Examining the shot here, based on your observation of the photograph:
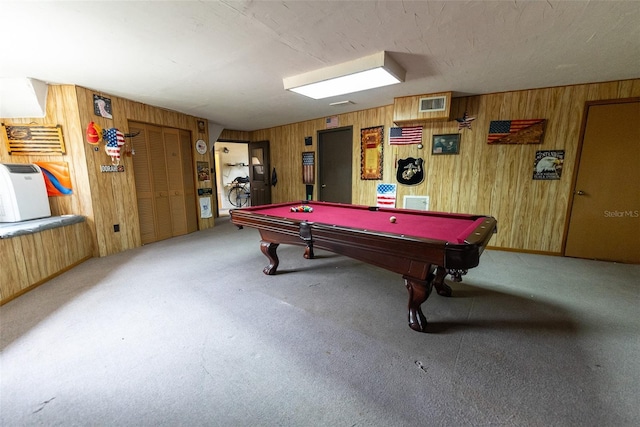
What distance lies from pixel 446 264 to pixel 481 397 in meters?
0.69

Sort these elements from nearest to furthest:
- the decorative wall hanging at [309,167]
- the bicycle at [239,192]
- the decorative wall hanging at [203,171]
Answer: the decorative wall hanging at [203,171], the decorative wall hanging at [309,167], the bicycle at [239,192]

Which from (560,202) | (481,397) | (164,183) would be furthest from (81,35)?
(560,202)

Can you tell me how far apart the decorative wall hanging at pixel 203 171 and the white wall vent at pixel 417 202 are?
403 cm

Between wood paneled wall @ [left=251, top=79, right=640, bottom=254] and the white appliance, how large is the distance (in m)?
4.87

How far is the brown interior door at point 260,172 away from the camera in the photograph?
6504 millimetres

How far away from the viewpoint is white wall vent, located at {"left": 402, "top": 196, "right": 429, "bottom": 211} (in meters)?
4.18

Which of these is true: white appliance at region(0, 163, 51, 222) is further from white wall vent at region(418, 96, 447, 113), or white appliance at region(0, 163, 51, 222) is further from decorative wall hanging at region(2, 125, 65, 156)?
white wall vent at region(418, 96, 447, 113)

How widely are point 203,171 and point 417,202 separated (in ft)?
14.0

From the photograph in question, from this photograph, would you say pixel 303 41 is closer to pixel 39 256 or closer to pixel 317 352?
pixel 317 352

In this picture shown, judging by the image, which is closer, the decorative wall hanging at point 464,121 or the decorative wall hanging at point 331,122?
the decorative wall hanging at point 464,121

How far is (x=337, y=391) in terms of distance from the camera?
53.2 inches

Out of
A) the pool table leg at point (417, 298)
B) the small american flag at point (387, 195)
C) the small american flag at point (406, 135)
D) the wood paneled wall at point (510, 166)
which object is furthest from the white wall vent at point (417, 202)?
the pool table leg at point (417, 298)

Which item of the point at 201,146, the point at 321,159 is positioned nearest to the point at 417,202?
the point at 321,159

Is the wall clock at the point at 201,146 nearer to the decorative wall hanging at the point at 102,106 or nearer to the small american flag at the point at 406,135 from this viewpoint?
the decorative wall hanging at the point at 102,106
